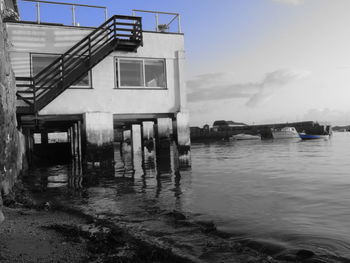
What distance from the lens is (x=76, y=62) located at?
17.9 meters

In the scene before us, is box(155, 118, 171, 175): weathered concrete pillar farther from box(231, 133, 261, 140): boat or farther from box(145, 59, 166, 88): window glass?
box(231, 133, 261, 140): boat

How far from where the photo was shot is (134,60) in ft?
63.5

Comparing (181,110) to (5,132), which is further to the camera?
(181,110)

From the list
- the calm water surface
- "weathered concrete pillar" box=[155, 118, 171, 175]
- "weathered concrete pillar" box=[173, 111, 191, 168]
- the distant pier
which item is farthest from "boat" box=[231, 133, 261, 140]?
the calm water surface

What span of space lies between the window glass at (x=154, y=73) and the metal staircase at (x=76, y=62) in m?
1.51

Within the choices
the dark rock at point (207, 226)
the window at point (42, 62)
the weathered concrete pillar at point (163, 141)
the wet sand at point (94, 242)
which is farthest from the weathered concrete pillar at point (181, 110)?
the wet sand at point (94, 242)

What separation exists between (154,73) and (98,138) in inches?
208

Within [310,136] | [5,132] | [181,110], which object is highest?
[181,110]

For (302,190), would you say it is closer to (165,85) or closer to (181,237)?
(181,237)

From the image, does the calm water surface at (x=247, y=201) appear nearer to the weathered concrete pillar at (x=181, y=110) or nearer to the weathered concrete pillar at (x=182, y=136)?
the weathered concrete pillar at (x=182, y=136)

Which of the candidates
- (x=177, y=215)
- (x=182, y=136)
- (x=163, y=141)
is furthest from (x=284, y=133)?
(x=177, y=215)

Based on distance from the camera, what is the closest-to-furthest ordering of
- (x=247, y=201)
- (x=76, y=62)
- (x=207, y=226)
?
1. (x=207, y=226)
2. (x=247, y=201)
3. (x=76, y=62)

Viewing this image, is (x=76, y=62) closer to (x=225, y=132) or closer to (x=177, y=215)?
(x=177, y=215)

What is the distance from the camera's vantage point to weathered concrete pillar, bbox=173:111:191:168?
20.1 meters
